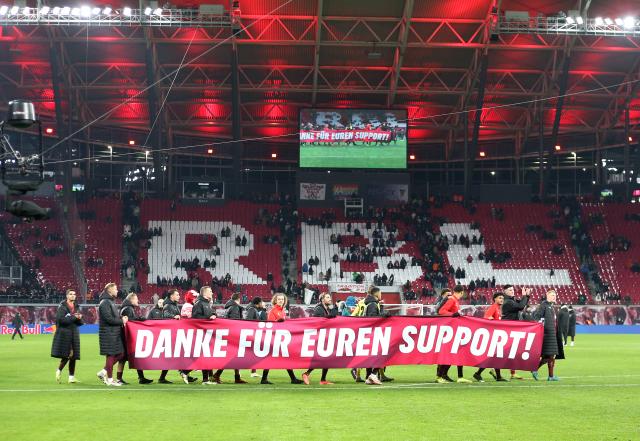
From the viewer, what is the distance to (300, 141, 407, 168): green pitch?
55750 millimetres

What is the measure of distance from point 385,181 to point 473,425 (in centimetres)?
4946

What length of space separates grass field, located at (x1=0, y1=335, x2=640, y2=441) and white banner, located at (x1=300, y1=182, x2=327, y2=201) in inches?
1604

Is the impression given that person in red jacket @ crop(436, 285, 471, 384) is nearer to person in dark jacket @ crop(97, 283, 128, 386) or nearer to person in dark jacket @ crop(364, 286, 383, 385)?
person in dark jacket @ crop(364, 286, 383, 385)

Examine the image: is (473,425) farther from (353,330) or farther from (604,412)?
(353,330)

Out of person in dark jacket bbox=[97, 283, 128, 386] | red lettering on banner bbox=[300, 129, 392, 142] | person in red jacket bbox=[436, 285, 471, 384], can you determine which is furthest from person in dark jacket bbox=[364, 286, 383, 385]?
red lettering on banner bbox=[300, 129, 392, 142]

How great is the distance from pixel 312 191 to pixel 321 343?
43702mm

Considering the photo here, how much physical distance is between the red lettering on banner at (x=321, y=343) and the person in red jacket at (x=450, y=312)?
46cm

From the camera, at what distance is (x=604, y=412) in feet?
46.2

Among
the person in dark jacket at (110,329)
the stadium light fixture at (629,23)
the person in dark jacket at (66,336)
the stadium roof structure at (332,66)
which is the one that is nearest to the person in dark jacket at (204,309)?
the person in dark jacket at (110,329)

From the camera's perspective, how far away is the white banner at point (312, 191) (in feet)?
204

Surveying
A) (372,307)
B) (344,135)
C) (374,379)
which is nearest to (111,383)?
(374,379)

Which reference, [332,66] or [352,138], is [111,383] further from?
[352,138]

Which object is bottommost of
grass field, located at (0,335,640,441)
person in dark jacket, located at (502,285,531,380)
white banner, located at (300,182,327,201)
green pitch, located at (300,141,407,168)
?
grass field, located at (0,335,640,441)

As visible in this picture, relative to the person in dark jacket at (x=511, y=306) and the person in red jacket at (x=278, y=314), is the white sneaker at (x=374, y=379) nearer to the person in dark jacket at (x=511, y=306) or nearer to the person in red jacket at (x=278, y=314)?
the person in red jacket at (x=278, y=314)
